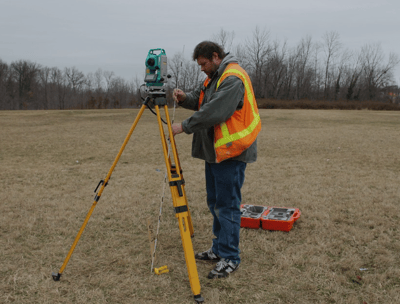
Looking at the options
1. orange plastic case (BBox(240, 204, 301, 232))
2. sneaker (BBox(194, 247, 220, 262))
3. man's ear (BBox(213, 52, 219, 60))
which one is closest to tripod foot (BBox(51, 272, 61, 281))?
sneaker (BBox(194, 247, 220, 262))

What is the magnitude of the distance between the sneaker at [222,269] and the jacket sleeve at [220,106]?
141 cm

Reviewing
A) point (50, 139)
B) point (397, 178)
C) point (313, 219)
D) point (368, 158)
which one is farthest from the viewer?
point (50, 139)

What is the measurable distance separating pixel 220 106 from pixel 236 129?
27 centimetres

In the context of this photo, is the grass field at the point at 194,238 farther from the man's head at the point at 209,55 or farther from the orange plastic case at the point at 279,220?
the man's head at the point at 209,55

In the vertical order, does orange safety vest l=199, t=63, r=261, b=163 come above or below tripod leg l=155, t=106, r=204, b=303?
above

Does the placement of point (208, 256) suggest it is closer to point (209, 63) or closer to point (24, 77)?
point (209, 63)

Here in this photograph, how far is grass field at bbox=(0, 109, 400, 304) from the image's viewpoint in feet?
9.76

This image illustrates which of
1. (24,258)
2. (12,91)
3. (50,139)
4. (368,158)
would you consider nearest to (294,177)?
(368,158)

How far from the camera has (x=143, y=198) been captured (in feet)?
18.9

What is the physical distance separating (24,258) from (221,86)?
113 inches

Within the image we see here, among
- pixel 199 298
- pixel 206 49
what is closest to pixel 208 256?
pixel 199 298

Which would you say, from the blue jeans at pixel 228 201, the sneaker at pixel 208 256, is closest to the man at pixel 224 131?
the blue jeans at pixel 228 201

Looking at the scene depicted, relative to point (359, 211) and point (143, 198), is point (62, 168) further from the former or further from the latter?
point (359, 211)

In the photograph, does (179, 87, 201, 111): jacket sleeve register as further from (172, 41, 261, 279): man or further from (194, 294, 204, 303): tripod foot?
(194, 294, 204, 303): tripod foot
